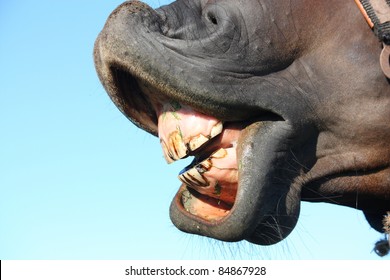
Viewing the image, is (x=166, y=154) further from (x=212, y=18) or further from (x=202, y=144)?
(x=212, y=18)

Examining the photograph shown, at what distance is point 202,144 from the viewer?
3.23 m

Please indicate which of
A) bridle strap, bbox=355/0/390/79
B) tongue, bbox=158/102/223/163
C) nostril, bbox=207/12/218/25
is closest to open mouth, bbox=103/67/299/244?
tongue, bbox=158/102/223/163

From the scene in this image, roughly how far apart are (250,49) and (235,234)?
819 millimetres

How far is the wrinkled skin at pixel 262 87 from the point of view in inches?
123

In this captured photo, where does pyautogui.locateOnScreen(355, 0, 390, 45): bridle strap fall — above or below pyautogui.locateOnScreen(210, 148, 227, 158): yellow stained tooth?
above

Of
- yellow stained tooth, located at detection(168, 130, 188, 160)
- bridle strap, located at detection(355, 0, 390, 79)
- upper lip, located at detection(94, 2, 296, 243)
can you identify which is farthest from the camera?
bridle strap, located at detection(355, 0, 390, 79)

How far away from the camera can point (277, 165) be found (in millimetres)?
3275

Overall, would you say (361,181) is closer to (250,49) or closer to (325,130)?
(325,130)

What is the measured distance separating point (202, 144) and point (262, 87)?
368 mm

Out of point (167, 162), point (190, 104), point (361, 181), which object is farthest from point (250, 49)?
point (361, 181)

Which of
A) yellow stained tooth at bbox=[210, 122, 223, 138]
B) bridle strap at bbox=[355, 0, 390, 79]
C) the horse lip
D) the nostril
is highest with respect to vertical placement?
the nostril

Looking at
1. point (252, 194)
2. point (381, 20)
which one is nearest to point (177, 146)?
point (252, 194)

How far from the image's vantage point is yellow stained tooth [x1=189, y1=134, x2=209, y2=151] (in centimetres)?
321

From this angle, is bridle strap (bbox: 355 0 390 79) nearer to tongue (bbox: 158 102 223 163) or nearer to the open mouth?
the open mouth
